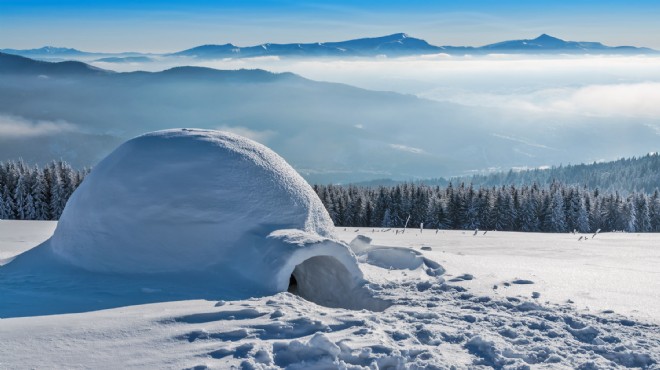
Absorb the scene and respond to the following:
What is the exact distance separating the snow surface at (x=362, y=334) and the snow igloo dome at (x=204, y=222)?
40.1 inches

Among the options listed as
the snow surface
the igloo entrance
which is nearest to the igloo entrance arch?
the igloo entrance

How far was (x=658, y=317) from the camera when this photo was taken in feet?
30.9

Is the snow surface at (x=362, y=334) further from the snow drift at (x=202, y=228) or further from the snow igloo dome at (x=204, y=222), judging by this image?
the snow igloo dome at (x=204, y=222)

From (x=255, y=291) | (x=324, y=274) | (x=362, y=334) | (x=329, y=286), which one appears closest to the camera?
(x=362, y=334)

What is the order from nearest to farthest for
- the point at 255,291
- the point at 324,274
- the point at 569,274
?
the point at 255,291 → the point at 324,274 → the point at 569,274

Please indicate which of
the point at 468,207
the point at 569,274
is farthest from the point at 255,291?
the point at 468,207

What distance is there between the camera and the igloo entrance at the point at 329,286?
36.3ft

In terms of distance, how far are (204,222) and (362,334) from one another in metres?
4.41

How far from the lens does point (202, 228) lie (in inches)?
428

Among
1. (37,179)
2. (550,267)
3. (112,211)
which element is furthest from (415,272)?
(37,179)

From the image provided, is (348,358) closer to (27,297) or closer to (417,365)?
(417,365)

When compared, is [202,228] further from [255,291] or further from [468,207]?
[468,207]

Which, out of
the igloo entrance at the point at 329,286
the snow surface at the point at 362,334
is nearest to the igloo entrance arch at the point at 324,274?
the igloo entrance at the point at 329,286

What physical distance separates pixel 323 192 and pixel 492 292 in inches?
1898
